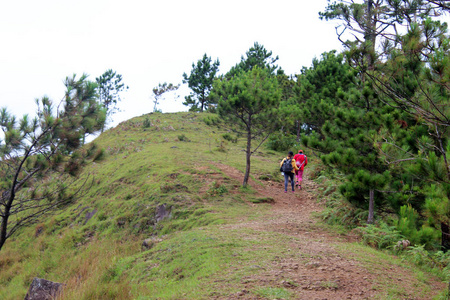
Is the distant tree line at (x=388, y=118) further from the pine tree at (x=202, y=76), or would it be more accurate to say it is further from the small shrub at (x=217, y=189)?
the pine tree at (x=202, y=76)

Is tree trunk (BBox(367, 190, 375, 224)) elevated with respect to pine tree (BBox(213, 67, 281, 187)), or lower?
lower

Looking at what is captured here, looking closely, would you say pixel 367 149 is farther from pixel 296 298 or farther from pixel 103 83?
pixel 103 83

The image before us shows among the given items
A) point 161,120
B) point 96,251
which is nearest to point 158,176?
point 96,251

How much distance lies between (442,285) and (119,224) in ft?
35.6

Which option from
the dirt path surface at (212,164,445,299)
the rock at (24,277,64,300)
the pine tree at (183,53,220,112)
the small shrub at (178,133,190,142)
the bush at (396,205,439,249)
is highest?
the pine tree at (183,53,220,112)

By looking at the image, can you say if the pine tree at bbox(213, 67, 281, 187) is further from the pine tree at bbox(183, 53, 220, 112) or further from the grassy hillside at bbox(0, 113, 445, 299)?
the pine tree at bbox(183, 53, 220, 112)

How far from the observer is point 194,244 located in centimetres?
798

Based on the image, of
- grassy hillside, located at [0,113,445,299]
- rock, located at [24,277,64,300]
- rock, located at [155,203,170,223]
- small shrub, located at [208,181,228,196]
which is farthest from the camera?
small shrub, located at [208,181,228,196]

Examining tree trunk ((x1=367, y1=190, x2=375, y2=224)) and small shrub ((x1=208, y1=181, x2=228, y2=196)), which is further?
small shrub ((x1=208, y1=181, x2=228, y2=196))

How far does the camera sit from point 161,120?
113 feet

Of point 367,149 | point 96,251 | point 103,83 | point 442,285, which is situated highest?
point 103,83

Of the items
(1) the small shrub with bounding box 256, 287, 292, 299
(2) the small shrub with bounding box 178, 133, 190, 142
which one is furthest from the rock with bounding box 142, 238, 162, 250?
(2) the small shrub with bounding box 178, 133, 190, 142

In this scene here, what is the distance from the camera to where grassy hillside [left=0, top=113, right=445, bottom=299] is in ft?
16.6

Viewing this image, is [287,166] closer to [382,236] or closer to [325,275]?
[382,236]
